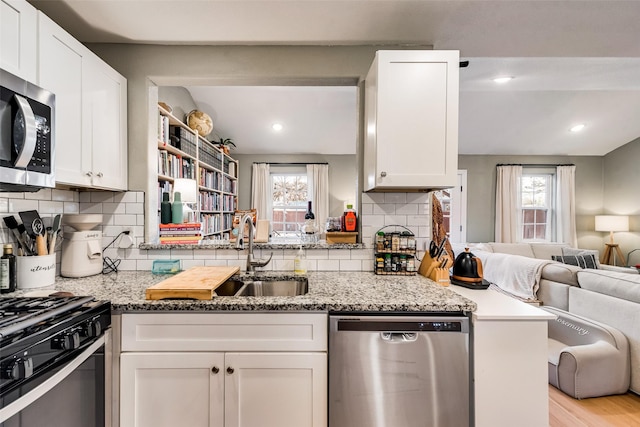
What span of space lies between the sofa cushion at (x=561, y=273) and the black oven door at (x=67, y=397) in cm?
327

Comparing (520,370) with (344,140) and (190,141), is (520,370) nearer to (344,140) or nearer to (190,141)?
(190,141)

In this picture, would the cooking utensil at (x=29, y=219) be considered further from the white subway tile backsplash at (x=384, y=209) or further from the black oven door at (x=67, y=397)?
the white subway tile backsplash at (x=384, y=209)

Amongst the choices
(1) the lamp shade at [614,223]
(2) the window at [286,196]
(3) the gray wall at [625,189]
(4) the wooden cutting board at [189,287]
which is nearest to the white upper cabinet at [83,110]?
(4) the wooden cutting board at [189,287]

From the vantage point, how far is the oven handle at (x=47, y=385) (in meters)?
0.79

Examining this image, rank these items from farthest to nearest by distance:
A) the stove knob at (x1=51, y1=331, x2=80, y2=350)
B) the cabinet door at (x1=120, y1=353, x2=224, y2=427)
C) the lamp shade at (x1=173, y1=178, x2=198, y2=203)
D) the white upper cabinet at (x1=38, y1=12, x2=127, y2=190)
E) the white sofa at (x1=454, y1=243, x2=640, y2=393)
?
the lamp shade at (x1=173, y1=178, x2=198, y2=203) < the white sofa at (x1=454, y1=243, x2=640, y2=393) < the white upper cabinet at (x1=38, y1=12, x2=127, y2=190) < the cabinet door at (x1=120, y1=353, x2=224, y2=427) < the stove knob at (x1=51, y1=331, x2=80, y2=350)

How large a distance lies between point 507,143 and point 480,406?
16.6 feet

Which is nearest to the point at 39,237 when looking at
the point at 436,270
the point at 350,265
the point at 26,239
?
the point at 26,239

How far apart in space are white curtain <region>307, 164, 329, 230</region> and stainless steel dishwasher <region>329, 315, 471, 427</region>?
3983mm

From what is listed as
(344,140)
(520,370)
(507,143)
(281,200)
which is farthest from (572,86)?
(281,200)

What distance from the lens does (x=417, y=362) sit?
4.07 ft

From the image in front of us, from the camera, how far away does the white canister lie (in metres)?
1.42

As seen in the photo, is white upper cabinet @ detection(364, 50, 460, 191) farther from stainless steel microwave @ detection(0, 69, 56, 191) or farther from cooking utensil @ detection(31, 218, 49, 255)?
cooking utensil @ detection(31, 218, 49, 255)

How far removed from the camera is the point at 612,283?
2131mm

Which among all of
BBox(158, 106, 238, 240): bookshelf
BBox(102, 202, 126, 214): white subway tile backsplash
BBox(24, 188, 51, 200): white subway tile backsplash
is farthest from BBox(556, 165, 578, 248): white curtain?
BBox(24, 188, 51, 200): white subway tile backsplash
